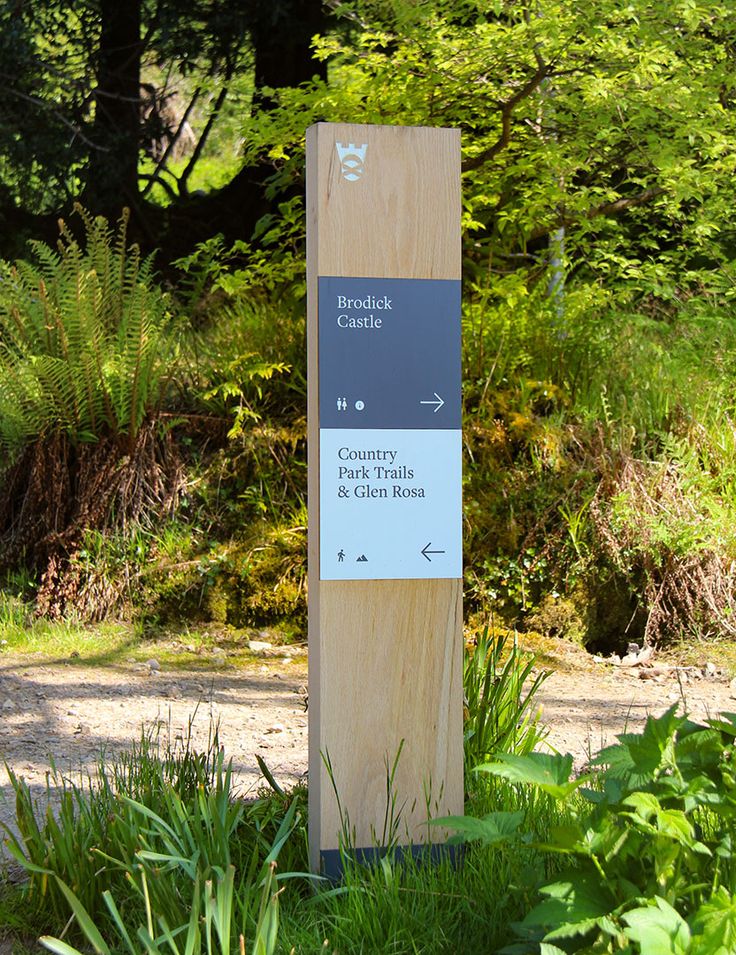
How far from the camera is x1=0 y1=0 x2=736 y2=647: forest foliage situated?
238 inches

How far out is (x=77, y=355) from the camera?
6.64 meters

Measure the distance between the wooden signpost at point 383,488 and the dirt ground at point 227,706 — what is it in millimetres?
926

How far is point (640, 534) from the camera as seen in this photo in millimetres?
6051

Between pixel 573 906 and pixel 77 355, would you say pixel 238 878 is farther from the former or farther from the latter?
pixel 77 355

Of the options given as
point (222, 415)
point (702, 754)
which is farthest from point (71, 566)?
point (702, 754)

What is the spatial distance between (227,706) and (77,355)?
2.73 metres

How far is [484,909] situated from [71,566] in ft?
14.6

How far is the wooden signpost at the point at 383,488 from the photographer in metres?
2.87

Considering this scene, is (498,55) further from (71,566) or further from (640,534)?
(71,566)

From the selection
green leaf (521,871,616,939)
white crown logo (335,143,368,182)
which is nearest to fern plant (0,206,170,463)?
white crown logo (335,143,368,182)

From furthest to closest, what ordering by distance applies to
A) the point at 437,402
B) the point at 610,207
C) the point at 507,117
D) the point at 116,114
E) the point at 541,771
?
the point at 116,114 < the point at 610,207 < the point at 507,117 < the point at 437,402 < the point at 541,771

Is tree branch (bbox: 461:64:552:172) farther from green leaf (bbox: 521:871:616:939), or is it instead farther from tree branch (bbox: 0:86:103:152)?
green leaf (bbox: 521:871:616:939)

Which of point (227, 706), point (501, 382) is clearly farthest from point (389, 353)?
point (501, 382)

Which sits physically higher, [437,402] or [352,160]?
[352,160]
